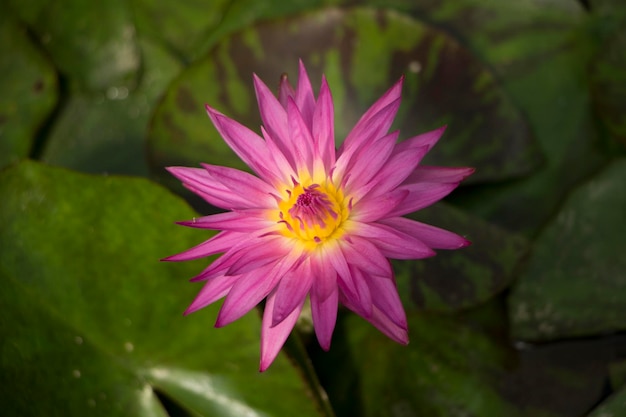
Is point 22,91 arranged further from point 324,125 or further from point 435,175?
point 435,175

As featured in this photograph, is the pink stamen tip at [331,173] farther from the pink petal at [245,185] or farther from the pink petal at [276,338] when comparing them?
the pink petal at [276,338]

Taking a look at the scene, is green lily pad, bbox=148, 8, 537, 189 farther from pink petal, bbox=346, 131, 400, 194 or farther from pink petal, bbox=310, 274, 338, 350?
pink petal, bbox=310, 274, 338, 350

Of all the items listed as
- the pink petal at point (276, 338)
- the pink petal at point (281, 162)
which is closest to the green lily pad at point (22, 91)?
the pink petal at point (281, 162)

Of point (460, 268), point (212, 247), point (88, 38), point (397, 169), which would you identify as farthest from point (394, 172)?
point (88, 38)

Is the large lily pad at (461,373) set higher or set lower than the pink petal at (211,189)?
lower

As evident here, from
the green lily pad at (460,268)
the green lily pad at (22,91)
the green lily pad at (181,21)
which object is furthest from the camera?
the green lily pad at (181,21)

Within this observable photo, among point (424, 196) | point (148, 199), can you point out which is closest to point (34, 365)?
point (148, 199)

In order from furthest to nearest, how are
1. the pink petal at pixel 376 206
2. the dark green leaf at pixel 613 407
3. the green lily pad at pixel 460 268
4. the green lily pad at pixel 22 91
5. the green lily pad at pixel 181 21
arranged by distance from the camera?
1. the green lily pad at pixel 181 21
2. the green lily pad at pixel 22 91
3. the green lily pad at pixel 460 268
4. the dark green leaf at pixel 613 407
5. the pink petal at pixel 376 206
